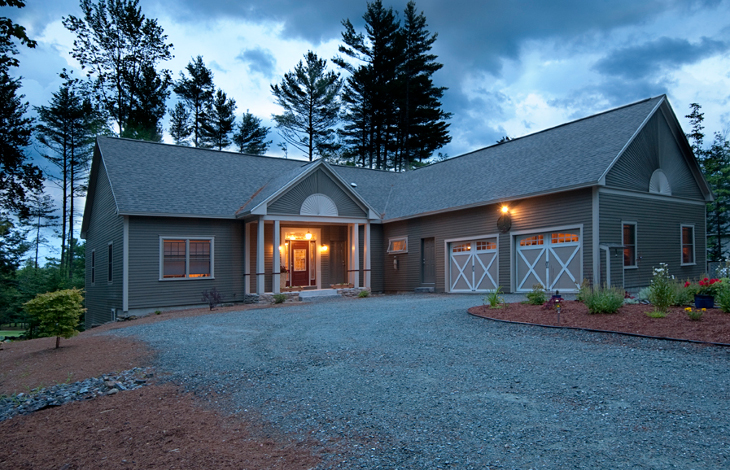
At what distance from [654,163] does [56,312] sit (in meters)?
16.5

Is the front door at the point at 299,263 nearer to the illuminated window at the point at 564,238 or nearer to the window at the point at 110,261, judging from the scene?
the window at the point at 110,261

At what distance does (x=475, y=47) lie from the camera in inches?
987

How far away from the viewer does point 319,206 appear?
17703 mm

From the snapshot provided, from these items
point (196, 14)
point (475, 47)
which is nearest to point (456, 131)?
point (475, 47)

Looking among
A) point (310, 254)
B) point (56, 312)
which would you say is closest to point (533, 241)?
point (310, 254)

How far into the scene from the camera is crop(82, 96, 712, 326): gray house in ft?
46.4

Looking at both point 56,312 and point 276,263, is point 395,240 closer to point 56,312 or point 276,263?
point 276,263

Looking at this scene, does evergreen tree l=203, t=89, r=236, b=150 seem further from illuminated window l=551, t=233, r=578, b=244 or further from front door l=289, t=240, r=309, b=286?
illuminated window l=551, t=233, r=578, b=244

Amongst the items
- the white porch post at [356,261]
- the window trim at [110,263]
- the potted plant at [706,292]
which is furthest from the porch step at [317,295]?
the potted plant at [706,292]

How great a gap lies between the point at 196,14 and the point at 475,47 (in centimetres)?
1360

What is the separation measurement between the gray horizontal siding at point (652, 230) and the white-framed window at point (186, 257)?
40.5 ft

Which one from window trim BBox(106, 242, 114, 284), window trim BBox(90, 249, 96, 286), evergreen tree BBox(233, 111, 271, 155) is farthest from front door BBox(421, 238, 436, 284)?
evergreen tree BBox(233, 111, 271, 155)

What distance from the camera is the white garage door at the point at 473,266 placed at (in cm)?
1625

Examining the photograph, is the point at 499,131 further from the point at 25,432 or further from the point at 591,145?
the point at 25,432
